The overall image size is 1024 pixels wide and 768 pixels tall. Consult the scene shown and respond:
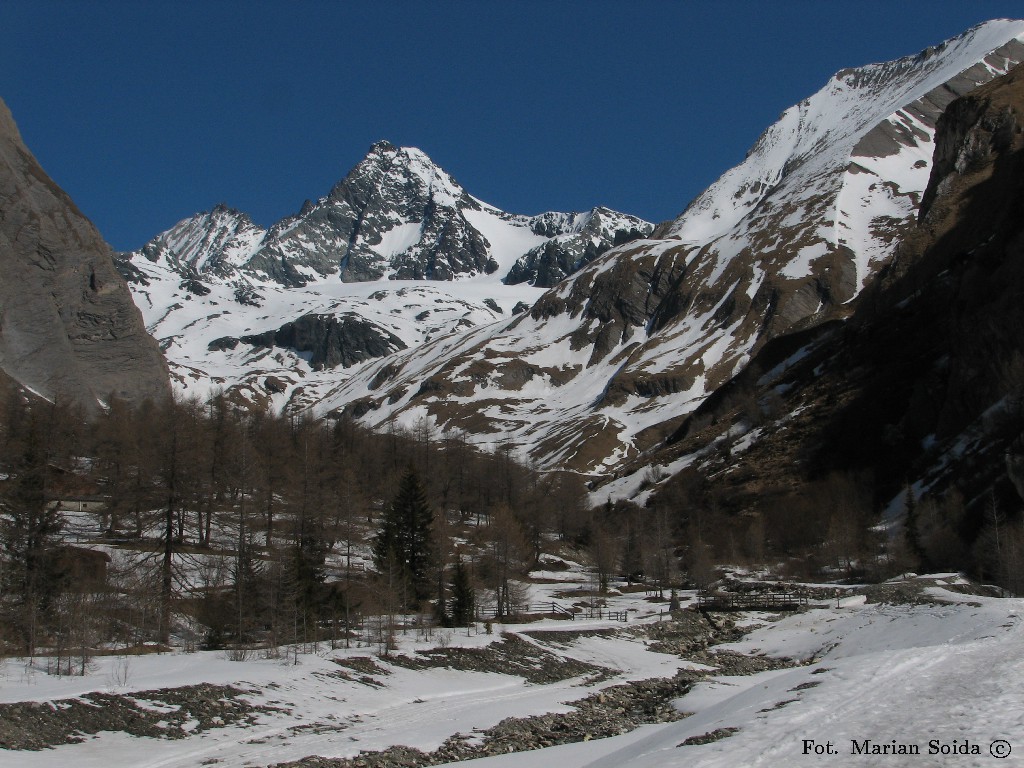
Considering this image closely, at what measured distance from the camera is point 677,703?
3102 cm

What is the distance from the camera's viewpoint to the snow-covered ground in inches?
632

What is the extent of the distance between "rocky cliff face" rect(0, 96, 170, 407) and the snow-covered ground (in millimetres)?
108747

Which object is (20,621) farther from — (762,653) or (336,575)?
(762,653)

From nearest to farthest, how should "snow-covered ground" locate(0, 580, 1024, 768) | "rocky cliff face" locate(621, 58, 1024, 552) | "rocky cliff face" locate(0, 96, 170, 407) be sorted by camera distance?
1. "snow-covered ground" locate(0, 580, 1024, 768)
2. "rocky cliff face" locate(621, 58, 1024, 552)
3. "rocky cliff face" locate(0, 96, 170, 407)

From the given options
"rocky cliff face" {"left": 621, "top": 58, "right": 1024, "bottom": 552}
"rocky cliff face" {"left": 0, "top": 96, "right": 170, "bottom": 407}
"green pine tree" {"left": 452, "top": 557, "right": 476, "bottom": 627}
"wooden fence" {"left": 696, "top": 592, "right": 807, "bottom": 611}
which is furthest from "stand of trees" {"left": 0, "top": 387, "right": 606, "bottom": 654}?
"rocky cliff face" {"left": 0, "top": 96, "right": 170, "bottom": 407}

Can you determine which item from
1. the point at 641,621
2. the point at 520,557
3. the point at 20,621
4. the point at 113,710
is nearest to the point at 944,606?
the point at 641,621

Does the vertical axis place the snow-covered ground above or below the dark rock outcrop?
below

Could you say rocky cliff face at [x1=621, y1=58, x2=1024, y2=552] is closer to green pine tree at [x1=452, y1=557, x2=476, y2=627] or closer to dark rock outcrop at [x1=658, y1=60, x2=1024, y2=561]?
dark rock outcrop at [x1=658, y1=60, x2=1024, y2=561]

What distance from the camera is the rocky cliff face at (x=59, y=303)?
127750 millimetres

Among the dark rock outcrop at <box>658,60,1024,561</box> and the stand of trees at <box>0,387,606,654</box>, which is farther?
the dark rock outcrop at <box>658,60,1024,561</box>

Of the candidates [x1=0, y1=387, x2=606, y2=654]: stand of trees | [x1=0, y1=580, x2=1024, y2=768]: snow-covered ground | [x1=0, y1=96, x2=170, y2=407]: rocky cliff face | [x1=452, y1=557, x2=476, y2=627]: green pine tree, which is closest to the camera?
[x1=0, y1=580, x2=1024, y2=768]: snow-covered ground

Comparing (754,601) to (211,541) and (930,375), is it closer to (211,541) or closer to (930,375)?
(211,541)

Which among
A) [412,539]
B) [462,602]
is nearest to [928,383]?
[412,539]

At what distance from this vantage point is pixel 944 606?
1674 inches
